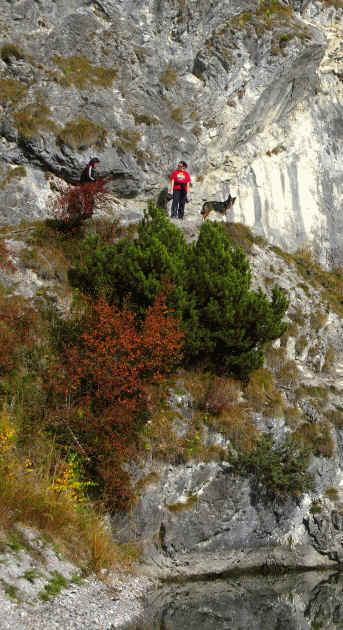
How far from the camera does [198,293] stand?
12617 millimetres

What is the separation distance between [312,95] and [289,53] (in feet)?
9.25

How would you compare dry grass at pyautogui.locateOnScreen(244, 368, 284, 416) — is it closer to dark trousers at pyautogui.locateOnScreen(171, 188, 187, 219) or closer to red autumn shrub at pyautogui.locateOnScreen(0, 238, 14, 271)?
red autumn shrub at pyautogui.locateOnScreen(0, 238, 14, 271)

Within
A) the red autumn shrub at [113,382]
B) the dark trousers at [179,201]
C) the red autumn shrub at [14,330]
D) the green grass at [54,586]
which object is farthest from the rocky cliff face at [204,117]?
the green grass at [54,586]

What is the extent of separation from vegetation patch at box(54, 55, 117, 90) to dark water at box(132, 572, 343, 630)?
2118cm

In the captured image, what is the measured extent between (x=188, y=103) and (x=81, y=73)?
18.6ft

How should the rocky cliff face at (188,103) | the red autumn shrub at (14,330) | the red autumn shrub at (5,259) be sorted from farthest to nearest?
the rocky cliff face at (188,103) < the red autumn shrub at (5,259) < the red autumn shrub at (14,330)

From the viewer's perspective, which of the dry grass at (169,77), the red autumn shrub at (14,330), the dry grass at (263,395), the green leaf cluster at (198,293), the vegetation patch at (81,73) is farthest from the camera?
the dry grass at (169,77)

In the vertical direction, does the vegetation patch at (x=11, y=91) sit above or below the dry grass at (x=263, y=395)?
above

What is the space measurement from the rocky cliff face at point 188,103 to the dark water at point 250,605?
1496 cm

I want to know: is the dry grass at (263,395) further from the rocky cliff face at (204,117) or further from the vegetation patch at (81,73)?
the vegetation patch at (81,73)

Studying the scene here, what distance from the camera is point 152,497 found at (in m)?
10.1

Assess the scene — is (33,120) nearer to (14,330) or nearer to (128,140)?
(128,140)

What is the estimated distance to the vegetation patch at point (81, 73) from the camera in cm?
2214

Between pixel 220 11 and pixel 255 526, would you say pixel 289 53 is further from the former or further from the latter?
pixel 255 526
